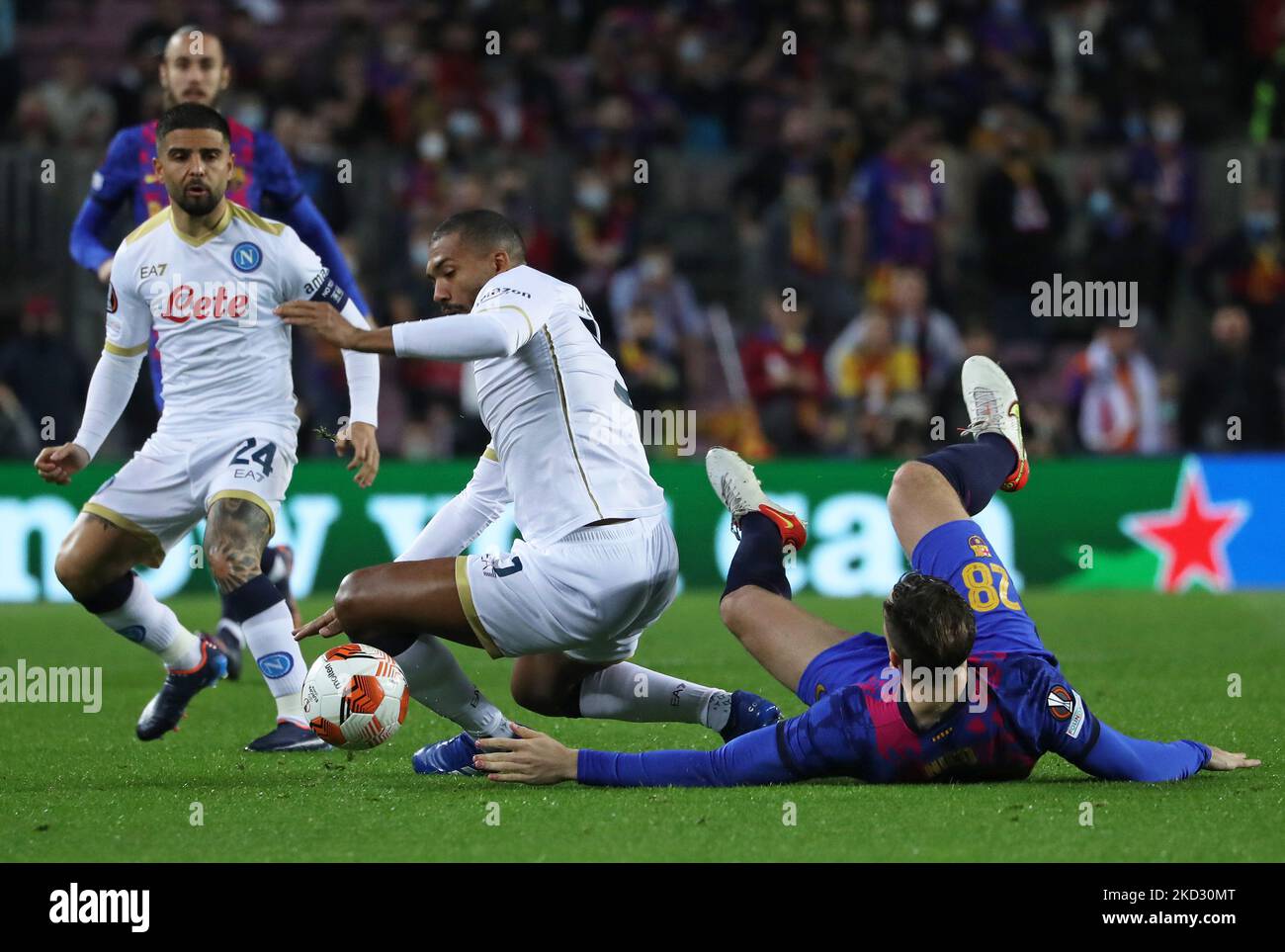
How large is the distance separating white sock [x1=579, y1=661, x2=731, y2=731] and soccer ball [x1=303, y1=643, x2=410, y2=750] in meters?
0.70

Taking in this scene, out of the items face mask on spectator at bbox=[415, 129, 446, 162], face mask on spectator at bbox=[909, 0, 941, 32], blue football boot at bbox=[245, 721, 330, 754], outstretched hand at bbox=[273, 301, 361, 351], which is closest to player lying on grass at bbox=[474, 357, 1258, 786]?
blue football boot at bbox=[245, 721, 330, 754]

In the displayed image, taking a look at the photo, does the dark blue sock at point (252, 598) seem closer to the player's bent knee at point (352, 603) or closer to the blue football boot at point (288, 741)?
the blue football boot at point (288, 741)

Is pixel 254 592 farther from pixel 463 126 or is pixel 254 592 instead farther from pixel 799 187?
pixel 463 126

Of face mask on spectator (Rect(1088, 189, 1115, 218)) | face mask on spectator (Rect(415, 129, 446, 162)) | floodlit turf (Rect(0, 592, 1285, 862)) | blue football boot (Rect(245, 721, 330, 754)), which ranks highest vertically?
face mask on spectator (Rect(415, 129, 446, 162))

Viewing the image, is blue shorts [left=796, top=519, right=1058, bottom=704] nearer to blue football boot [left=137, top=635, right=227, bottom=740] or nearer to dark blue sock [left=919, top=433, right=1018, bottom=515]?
dark blue sock [left=919, top=433, right=1018, bottom=515]

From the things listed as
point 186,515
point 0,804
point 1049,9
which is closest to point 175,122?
point 186,515

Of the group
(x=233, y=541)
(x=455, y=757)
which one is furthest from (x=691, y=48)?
(x=455, y=757)

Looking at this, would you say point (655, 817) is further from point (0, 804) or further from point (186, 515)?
point (186, 515)

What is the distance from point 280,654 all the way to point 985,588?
269 centimetres

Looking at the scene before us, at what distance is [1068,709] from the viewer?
5.49 m

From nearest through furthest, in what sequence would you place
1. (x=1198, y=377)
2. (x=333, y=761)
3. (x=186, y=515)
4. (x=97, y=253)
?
(x=333, y=761) < (x=186, y=515) < (x=97, y=253) < (x=1198, y=377)

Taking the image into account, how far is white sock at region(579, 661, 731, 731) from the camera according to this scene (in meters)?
6.55
